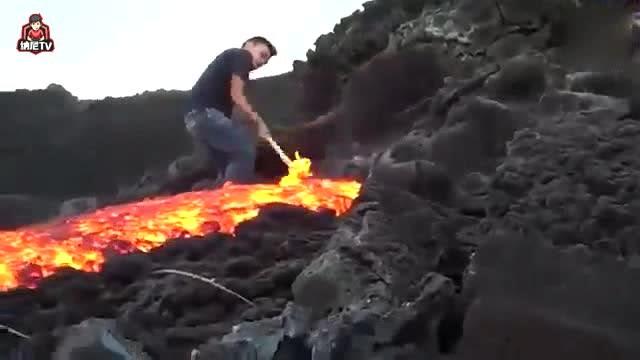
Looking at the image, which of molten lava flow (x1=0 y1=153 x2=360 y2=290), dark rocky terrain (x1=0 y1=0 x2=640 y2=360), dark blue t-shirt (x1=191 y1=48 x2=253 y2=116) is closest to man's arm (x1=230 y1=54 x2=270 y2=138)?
dark blue t-shirt (x1=191 y1=48 x2=253 y2=116)

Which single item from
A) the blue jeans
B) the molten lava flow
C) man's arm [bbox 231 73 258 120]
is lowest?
the molten lava flow

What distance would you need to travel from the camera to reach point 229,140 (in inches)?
325

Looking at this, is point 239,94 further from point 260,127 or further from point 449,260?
point 449,260

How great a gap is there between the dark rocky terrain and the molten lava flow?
35 cm

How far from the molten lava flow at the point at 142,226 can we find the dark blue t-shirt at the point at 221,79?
1045mm

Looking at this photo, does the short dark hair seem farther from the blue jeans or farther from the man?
the blue jeans

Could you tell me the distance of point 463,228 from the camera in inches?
186

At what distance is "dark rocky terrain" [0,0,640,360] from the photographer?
3.89 metres

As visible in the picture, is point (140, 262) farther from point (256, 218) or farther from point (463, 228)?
point (463, 228)

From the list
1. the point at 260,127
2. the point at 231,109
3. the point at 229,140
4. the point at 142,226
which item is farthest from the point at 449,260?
the point at 231,109

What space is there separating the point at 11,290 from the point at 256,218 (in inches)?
71.3

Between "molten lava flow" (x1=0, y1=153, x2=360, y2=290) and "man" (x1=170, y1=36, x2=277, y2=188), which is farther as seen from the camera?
"man" (x1=170, y1=36, x2=277, y2=188)

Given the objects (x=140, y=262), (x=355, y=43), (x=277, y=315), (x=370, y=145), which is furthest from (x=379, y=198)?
(x=355, y=43)

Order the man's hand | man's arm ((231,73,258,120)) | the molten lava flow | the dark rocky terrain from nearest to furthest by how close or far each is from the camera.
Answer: the dark rocky terrain
the molten lava flow
man's arm ((231,73,258,120))
the man's hand
